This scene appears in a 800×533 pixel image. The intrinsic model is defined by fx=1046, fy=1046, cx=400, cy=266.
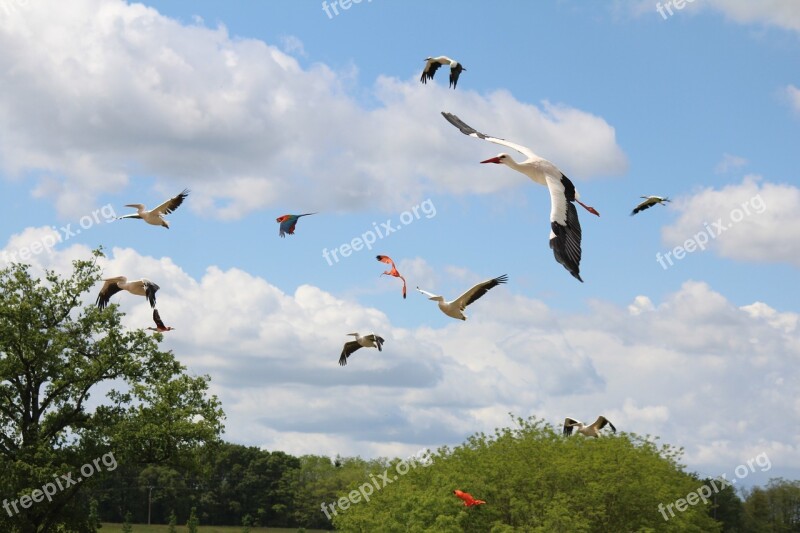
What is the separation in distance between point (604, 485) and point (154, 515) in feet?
250

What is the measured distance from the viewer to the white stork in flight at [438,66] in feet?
80.1

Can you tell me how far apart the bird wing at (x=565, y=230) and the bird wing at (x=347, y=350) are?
1125cm

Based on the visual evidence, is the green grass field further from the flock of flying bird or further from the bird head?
the bird head

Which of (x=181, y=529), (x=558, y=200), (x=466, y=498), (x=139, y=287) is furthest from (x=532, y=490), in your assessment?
(x=181, y=529)

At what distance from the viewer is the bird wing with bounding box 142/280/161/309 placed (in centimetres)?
2233

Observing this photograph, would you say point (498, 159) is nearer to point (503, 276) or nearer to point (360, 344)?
point (503, 276)

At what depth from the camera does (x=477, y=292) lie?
69.8 ft

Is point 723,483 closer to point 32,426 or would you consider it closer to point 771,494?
point 771,494

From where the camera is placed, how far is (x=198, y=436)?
39906mm

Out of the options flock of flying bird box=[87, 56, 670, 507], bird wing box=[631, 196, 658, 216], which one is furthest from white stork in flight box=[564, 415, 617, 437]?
bird wing box=[631, 196, 658, 216]

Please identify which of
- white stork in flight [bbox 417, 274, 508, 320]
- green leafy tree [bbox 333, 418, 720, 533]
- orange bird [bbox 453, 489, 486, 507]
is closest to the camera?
white stork in flight [bbox 417, 274, 508, 320]

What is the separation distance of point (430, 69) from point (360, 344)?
22.2 ft

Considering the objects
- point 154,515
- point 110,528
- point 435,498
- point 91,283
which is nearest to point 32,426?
point 91,283

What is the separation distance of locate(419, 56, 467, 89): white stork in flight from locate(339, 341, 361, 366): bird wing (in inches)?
261
